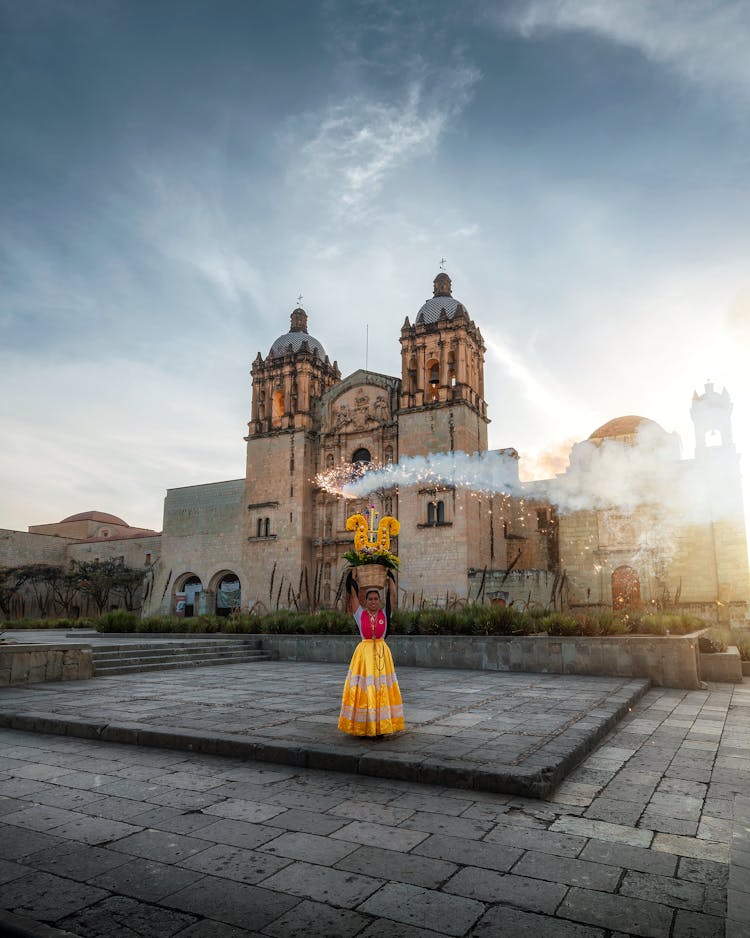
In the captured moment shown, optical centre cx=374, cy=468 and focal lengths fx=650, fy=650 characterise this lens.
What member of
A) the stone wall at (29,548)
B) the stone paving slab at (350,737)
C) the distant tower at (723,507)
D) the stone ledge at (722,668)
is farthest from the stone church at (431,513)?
the stone paving slab at (350,737)

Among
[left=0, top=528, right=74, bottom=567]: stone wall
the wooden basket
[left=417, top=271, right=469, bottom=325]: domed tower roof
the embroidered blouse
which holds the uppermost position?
[left=417, top=271, right=469, bottom=325]: domed tower roof

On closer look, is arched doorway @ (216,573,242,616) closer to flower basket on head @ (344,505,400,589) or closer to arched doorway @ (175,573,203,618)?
arched doorway @ (175,573,203,618)

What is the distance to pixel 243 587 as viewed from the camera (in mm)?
30484

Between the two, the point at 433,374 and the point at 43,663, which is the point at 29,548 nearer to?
the point at 433,374

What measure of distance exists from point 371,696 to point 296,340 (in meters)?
29.9

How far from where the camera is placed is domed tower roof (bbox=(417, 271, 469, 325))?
29.3 meters

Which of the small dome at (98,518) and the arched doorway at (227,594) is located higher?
the small dome at (98,518)

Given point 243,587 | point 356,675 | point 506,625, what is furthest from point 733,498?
point 356,675

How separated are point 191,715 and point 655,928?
4.99m

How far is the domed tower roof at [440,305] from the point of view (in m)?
29.3

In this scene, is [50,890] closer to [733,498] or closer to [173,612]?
[733,498]

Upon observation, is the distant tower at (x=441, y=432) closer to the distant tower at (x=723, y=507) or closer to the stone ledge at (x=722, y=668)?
the distant tower at (x=723, y=507)

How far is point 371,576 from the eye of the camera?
6168mm

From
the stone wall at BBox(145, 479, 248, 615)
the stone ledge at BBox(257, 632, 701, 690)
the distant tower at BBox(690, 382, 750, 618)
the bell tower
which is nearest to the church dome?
the distant tower at BBox(690, 382, 750, 618)
